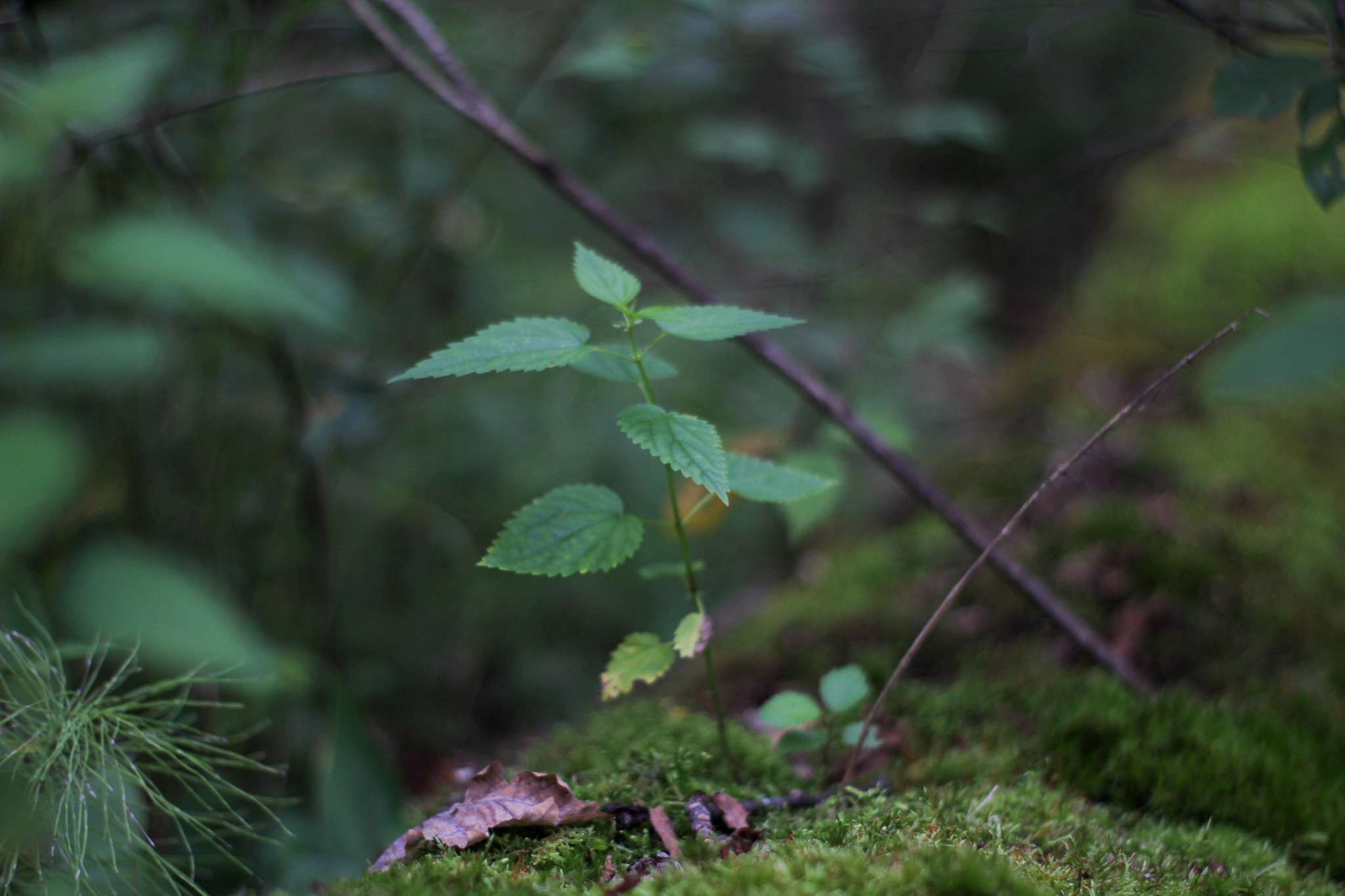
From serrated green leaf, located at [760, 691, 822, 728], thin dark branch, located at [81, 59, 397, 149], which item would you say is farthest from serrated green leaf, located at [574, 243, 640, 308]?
thin dark branch, located at [81, 59, 397, 149]

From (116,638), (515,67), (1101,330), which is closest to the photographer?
(116,638)

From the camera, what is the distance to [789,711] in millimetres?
1224

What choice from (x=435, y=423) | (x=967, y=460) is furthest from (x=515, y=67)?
(x=967, y=460)

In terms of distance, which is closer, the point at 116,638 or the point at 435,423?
the point at 116,638

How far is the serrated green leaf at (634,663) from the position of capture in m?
1.16

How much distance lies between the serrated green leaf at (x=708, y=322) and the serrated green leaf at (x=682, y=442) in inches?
4.6

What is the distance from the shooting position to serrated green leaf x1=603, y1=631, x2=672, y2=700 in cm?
116

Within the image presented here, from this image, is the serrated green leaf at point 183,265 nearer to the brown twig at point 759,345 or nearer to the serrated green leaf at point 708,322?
the brown twig at point 759,345

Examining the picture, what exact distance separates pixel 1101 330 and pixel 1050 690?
6.56ft

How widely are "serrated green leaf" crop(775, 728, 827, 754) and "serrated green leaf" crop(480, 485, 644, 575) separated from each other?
474 mm

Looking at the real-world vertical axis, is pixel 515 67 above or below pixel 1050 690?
above

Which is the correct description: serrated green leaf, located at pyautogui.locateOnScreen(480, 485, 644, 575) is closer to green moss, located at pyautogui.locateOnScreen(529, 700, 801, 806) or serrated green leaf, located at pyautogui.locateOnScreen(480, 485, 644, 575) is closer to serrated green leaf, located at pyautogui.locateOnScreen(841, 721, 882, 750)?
green moss, located at pyautogui.locateOnScreen(529, 700, 801, 806)

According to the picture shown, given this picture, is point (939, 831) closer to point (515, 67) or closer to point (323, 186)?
point (515, 67)

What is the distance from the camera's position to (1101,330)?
10.2 ft
